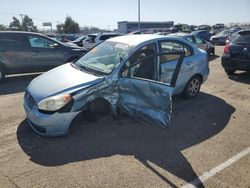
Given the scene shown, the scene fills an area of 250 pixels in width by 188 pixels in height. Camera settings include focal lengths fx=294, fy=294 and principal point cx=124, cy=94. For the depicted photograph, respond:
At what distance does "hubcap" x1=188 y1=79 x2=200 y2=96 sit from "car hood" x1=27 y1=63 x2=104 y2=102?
2.86 metres

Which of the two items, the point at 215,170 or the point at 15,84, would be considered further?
the point at 15,84

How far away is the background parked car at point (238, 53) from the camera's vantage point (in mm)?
9273

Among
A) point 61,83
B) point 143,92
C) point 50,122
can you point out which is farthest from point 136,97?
point 50,122

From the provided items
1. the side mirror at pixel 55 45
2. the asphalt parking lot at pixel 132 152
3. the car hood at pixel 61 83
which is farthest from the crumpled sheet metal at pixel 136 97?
the side mirror at pixel 55 45

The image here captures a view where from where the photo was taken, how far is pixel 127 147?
4.66 meters

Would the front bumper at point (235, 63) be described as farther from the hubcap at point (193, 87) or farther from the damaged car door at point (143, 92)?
the damaged car door at point (143, 92)

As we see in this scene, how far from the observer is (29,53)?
32.7 ft

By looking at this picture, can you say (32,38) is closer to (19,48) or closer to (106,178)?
(19,48)

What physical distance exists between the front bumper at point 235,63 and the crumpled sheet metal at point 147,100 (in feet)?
18.0

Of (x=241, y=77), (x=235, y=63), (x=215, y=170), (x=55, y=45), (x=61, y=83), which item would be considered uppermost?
(x=55, y=45)

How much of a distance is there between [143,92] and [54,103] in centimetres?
150

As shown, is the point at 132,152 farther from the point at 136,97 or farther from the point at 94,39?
the point at 94,39

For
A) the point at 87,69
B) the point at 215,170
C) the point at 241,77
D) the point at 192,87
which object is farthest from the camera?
the point at 241,77

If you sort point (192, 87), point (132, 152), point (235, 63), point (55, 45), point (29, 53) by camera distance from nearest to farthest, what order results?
point (132, 152), point (192, 87), point (235, 63), point (29, 53), point (55, 45)
